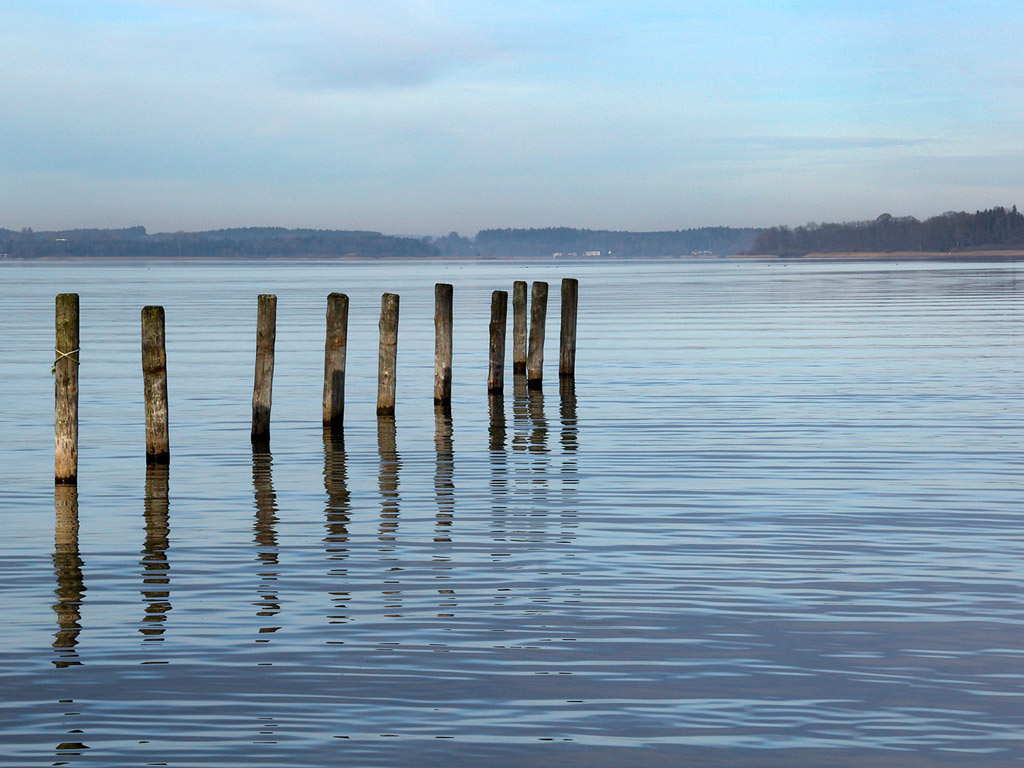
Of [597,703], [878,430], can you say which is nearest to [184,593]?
[597,703]

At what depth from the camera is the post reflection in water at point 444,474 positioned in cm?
1288

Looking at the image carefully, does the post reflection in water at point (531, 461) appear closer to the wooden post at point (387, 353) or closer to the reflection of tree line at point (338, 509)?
the reflection of tree line at point (338, 509)

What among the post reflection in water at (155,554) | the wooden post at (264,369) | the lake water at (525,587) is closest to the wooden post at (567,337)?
the lake water at (525,587)

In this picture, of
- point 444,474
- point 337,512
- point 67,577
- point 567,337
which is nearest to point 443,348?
point 567,337

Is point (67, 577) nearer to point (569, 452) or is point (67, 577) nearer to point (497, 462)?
point (497, 462)

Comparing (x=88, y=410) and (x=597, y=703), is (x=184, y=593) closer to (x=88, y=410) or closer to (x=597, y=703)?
(x=597, y=703)

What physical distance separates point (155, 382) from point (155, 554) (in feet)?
16.3

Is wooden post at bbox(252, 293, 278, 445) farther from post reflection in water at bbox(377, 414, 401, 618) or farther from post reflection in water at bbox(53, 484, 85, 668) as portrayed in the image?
post reflection in water at bbox(53, 484, 85, 668)

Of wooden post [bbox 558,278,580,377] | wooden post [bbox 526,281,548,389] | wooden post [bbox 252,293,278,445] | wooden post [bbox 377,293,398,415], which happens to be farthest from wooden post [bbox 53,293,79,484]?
wooden post [bbox 558,278,580,377]

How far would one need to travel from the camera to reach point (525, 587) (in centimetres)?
1039

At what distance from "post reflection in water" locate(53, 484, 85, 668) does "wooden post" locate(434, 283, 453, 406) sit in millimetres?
9124

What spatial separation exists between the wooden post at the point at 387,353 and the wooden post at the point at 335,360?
95cm

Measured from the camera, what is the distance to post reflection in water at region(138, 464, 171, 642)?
9428 mm

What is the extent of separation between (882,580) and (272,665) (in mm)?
4743
